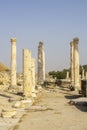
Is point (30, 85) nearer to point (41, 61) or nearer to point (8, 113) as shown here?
point (8, 113)

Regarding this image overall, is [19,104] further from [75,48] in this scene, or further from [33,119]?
[75,48]

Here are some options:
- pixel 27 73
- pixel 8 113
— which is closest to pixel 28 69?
pixel 27 73

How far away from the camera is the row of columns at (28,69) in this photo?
22.8 m

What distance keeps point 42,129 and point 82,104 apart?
8.46 meters

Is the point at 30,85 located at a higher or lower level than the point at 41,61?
lower

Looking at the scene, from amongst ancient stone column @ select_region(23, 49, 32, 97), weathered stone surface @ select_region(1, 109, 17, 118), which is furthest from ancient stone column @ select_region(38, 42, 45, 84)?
weathered stone surface @ select_region(1, 109, 17, 118)

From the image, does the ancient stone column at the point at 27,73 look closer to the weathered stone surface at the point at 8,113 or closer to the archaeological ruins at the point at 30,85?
the archaeological ruins at the point at 30,85

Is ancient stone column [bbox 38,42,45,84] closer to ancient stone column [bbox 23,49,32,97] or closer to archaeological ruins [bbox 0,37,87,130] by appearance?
archaeological ruins [bbox 0,37,87,130]

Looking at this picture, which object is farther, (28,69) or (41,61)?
(41,61)

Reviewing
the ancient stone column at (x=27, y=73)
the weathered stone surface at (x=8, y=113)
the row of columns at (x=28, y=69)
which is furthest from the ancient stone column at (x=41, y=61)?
the weathered stone surface at (x=8, y=113)

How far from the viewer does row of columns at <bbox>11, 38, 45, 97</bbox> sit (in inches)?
896

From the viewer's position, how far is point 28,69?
2308 centimetres

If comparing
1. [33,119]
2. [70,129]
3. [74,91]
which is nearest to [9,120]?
[33,119]

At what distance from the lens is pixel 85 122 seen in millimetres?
12445
